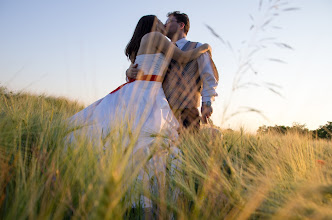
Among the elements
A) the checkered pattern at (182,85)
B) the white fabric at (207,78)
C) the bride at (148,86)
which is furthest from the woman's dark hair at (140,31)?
the white fabric at (207,78)

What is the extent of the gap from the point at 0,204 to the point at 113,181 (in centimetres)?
53

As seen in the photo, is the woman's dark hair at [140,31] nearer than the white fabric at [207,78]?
No

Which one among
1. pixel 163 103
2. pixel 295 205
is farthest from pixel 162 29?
pixel 295 205

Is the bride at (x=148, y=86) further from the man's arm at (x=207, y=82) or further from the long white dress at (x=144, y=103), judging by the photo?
the man's arm at (x=207, y=82)

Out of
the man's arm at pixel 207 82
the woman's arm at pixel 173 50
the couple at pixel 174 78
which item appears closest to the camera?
the couple at pixel 174 78

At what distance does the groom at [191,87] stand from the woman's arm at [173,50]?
0.08 m

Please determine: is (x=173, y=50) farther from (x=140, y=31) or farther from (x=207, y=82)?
(x=140, y=31)

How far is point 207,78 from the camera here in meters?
2.86

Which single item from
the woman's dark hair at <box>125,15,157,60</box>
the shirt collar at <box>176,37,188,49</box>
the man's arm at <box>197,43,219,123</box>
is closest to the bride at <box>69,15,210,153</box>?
the woman's dark hair at <box>125,15,157,60</box>

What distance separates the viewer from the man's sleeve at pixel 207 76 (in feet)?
9.21

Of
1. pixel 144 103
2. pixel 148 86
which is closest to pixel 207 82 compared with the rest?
pixel 148 86

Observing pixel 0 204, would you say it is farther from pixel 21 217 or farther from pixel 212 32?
pixel 212 32

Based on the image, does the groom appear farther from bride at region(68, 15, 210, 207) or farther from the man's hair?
the man's hair

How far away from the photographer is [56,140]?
3.67 ft
